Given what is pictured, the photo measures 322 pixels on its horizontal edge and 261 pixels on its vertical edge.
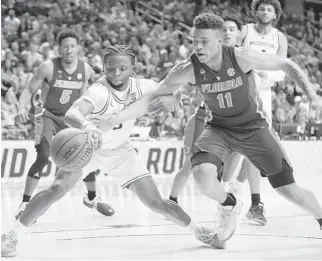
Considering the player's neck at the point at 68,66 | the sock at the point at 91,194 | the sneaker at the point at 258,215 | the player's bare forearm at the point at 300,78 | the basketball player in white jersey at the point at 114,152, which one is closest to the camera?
the player's bare forearm at the point at 300,78

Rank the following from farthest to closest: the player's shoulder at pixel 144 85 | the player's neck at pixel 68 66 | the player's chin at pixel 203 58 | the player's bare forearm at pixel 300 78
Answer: the player's neck at pixel 68 66
the player's shoulder at pixel 144 85
the player's chin at pixel 203 58
the player's bare forearm at pixel 300 78

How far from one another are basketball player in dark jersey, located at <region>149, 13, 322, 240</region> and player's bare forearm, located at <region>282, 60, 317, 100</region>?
21 mm

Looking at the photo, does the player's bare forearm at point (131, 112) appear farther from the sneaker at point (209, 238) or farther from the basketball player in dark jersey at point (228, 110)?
the sneaker at point (209, 238)

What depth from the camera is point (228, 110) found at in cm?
485

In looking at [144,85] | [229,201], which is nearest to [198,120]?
[144,85]

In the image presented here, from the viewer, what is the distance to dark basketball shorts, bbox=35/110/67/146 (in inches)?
268

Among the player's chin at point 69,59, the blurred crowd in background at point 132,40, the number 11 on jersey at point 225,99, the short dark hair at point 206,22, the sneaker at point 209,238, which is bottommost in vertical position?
the blurred crowd in background at point 132,40

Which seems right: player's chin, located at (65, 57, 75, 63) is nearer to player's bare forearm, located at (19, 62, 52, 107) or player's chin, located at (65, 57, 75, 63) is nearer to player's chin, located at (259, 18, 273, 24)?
player's bare forearm, located at (19, 62, 52, 107)

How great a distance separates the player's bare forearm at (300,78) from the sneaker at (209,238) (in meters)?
1.31

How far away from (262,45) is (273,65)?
2.09m

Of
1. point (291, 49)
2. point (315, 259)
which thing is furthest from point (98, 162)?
point (291, 49)

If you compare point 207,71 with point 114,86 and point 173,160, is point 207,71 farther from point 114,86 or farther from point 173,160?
point 173,160

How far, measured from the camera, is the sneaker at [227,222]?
197 inches

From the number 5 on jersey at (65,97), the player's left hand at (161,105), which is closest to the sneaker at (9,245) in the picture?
the player's left hand at (161,105)
